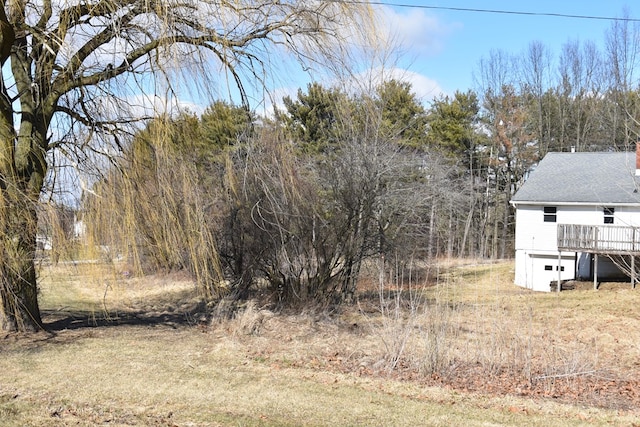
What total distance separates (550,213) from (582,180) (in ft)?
6.93

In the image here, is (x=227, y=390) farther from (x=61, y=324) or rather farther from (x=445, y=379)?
(x=61, y=324)

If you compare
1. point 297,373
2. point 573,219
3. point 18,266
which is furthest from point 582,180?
point 18,266

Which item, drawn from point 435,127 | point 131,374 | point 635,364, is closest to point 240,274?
point 131,374

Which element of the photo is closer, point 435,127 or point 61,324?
point 61,324

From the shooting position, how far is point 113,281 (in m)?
7.22

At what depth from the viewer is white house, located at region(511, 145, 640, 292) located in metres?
21.5

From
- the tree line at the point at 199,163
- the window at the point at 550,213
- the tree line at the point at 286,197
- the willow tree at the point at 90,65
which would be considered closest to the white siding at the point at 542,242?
the window at the point at 550,213

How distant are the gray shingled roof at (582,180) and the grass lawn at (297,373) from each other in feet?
43.6

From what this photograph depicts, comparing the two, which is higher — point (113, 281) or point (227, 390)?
point (113, 281)

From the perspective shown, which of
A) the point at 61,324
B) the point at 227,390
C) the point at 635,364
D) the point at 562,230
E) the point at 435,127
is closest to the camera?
the point at 227,390

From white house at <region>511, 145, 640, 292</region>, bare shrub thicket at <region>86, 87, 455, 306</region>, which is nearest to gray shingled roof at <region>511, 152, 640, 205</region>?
white house at <region>511, 145, 640, 292</region>

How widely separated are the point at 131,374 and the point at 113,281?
4.05ft

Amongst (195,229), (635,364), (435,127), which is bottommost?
(635,364)

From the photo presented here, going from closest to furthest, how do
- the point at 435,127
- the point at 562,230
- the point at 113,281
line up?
the point at 113,281, the point at 562,230, the point at 435,127
